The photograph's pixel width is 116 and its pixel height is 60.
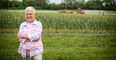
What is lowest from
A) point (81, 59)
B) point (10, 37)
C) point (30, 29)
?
point (81, 59)

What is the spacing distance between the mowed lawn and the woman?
5.30 feet

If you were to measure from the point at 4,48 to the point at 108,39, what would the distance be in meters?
2.16

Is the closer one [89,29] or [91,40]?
[91,40]

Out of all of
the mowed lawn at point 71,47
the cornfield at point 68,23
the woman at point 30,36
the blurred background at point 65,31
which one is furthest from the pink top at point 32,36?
the cornfield at point 68,23

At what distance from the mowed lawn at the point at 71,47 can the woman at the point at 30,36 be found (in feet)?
5.30

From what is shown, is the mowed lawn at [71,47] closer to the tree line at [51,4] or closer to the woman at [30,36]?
the tree line at [51,4]

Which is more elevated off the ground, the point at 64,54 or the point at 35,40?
the point at 35,40

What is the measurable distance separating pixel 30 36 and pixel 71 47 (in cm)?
250

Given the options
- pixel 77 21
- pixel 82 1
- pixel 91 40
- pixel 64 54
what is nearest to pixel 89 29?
pixel 77 21

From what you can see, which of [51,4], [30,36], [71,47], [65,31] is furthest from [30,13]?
[65,31]

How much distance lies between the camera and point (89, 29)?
6.71m

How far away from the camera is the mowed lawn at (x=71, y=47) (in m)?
4.69

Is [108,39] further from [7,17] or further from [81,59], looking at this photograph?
[7,17]

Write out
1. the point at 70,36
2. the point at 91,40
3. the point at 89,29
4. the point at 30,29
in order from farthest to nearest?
the point at 89,29 → the point at 70,36 → the point at 91,40 → the point at 30,29
